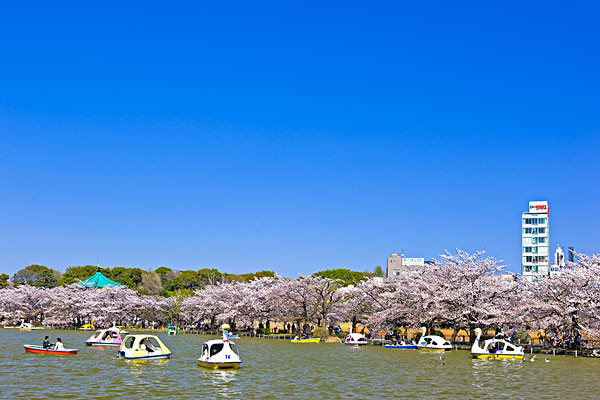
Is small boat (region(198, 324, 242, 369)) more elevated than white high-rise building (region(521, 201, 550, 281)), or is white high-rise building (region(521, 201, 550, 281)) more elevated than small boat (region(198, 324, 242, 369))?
white high-rise building (region(521, 201, 550, 281))

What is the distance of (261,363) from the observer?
4612 cm

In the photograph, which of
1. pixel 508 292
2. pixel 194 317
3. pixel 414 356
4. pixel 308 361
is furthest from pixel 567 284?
pixel 194 317

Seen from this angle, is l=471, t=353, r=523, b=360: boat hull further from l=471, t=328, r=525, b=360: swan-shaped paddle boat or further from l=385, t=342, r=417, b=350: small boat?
l=385, t=342, r=417, b=350: small boat

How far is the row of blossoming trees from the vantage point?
58938 millimetres

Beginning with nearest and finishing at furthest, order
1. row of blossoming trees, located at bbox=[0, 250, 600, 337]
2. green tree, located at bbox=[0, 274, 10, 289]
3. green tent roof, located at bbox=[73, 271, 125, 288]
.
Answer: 1. row of blossoming trees, located at bbox=[0, 250, 600, 337]
2. green tent roof, located at bbox=[73, 271, 125, 288]
3. green tree, located at bbox=[0, 274, 10, 289]

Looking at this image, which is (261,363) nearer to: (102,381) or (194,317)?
(102,381)

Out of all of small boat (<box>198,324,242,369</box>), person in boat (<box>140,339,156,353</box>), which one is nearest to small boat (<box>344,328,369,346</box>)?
person in boat (<box>140,339,156,353</box>)

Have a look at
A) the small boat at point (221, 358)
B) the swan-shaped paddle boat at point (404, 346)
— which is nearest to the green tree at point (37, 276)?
the swan-shaped paddle boat at point (404, 346)

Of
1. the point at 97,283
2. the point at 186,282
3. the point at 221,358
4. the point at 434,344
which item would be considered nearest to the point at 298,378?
the point at 221,358

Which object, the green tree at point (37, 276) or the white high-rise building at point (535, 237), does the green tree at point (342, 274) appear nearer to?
the white high-rise building at point (535, 237)

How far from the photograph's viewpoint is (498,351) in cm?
5253

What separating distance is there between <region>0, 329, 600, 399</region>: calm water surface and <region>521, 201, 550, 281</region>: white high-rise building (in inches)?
5085

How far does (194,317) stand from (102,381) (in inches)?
2944

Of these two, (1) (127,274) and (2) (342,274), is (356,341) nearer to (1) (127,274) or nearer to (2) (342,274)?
(2) (342,274)
